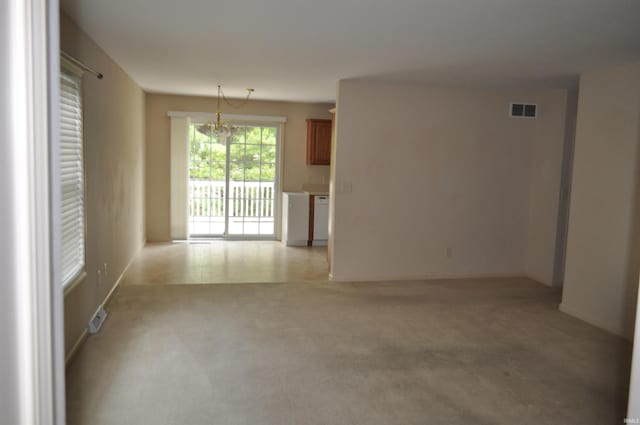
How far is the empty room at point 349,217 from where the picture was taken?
113 inches

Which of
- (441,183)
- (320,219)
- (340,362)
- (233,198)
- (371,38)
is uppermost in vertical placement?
(371,38)

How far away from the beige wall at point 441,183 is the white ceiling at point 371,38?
44 cm

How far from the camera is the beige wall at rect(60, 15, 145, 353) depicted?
3.64 meters

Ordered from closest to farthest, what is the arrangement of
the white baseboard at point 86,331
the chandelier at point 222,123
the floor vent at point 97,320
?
the white baseboard at point 86,331, the floor vent at point 97,320, the chandelier at point 222,123

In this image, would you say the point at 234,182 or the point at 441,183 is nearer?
the point at 441,183

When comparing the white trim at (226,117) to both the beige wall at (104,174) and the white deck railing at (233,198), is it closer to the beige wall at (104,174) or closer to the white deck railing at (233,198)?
the white deck railing at (233,198)

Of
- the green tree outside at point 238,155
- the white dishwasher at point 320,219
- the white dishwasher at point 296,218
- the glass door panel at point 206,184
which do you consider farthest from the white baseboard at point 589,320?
the glass door panel at point 206,184

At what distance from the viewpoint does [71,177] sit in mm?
3525

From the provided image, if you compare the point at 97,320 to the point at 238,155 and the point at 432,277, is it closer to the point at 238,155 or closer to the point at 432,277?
the point at 432,277

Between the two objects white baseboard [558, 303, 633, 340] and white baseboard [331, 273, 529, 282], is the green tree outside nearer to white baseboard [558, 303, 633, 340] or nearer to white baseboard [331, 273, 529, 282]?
white baseboard [331, 273, 529, 282]

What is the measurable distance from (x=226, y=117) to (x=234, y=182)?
1076 mm

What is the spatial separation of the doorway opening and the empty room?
0.05m

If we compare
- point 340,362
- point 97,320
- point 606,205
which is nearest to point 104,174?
point 97,320

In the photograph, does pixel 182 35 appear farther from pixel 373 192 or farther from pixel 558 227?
pixel 558 227
